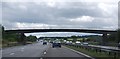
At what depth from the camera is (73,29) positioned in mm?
112438

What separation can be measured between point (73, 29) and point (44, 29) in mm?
10079

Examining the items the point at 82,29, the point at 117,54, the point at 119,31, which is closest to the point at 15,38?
the point at 82,29

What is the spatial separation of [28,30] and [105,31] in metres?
26.3

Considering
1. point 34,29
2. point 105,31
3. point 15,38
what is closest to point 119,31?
point 105,31

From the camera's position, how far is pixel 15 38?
472 feet

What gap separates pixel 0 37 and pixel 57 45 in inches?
1401

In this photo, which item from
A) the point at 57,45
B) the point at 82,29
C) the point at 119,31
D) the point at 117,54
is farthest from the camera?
the point at 82,29

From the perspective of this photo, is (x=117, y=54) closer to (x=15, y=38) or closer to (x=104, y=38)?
(x=104, y=38)

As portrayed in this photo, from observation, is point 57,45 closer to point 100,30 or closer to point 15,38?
point 100,30

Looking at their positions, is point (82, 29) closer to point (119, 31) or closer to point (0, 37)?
point (119, 31)

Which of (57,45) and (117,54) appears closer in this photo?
(117,54)

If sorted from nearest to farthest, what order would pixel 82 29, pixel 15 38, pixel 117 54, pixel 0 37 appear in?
pixel 117 54 → pixel 0 37 → pixel 82 29 → pixel 15 38

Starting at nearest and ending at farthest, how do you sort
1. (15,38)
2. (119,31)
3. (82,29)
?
(119,31) < (82,29) < (15,38)

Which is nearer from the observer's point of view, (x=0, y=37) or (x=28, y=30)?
(x=0, y=37)
